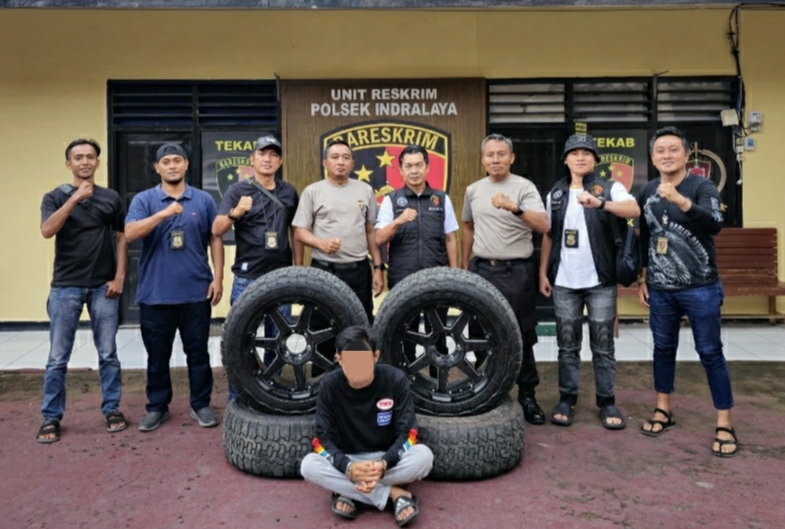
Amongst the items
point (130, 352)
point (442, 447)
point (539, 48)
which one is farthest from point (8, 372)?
point (539, 48)

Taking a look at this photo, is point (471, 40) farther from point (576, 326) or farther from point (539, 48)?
point (576, 326)

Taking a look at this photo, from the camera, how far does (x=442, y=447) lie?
3.25 metres

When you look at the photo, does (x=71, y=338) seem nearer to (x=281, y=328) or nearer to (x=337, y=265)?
(x=281, y=328)

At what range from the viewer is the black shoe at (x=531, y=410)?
4129 millimetres

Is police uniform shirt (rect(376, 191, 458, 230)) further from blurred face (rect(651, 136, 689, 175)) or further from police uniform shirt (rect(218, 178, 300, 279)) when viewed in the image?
blurred face (rect(651, 136, 689, 175))

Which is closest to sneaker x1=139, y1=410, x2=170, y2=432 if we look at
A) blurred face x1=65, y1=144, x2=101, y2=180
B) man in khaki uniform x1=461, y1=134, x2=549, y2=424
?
blurred face x1=65, y1=144, x2=101, y2=180

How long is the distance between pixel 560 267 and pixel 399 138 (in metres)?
3.40

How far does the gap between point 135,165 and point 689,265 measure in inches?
233

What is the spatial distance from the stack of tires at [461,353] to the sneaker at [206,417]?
4.45ft

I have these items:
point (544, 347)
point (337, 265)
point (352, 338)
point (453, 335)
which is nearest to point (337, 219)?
point (337, 265)

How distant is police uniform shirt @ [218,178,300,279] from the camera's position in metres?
4.21

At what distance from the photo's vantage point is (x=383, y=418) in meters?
3.03

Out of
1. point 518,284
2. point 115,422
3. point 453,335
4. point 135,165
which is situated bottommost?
point 115,422

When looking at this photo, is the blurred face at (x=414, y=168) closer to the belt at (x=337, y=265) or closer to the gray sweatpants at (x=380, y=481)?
the belt at (x=337, y=265)
